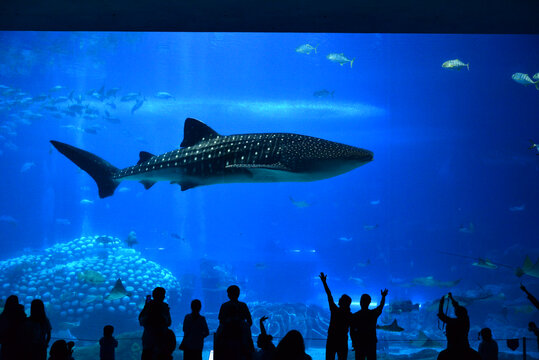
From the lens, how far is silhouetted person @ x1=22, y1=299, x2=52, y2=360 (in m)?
2.80

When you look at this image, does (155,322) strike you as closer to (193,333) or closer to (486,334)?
(193,333)

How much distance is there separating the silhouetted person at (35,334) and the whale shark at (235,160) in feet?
6.30

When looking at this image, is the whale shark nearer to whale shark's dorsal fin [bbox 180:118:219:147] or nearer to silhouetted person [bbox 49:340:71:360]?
whale shark's dorsal fin [bbox 180:118:219:147]

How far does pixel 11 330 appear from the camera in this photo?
283 cm

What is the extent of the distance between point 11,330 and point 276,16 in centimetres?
442

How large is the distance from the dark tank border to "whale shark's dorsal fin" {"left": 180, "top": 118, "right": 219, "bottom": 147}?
1.50 m

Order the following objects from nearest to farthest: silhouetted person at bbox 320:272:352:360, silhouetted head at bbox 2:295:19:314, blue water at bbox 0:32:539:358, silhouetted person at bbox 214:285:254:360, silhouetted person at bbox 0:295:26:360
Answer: silhouetted person at bbox 214:285:254:360 < silhouetted person at bbox 0:295:26:360 < silhouetted head at bbox 2:295:19:314 < silhouetted person at bbox 320:272:352:360 < blue water at bbox 0:32:539:358

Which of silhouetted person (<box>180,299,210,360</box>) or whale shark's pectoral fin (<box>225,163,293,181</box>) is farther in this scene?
whale shark's pectoral fin (<box>225,163,293,181</box>)

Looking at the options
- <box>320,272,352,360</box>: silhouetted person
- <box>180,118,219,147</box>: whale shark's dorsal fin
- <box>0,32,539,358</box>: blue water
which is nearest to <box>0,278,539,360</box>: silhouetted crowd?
<box>320,272,352,360</box>: silhouetted person

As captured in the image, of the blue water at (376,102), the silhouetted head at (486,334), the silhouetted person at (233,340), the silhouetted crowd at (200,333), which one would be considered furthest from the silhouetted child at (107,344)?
the blue water at (376,102)

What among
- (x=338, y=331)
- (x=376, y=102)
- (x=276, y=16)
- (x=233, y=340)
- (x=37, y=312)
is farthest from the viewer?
(x=376, y=102)

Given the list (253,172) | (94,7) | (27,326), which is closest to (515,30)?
(253,172)

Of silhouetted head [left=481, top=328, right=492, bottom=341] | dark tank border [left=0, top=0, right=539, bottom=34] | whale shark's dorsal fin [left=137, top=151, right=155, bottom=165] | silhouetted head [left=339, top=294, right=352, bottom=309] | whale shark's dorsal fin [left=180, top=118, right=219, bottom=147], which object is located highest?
dark tank border [left=0, top=0, right=539, bottom=34]

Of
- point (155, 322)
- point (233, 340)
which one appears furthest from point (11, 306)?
point (233, 340)
